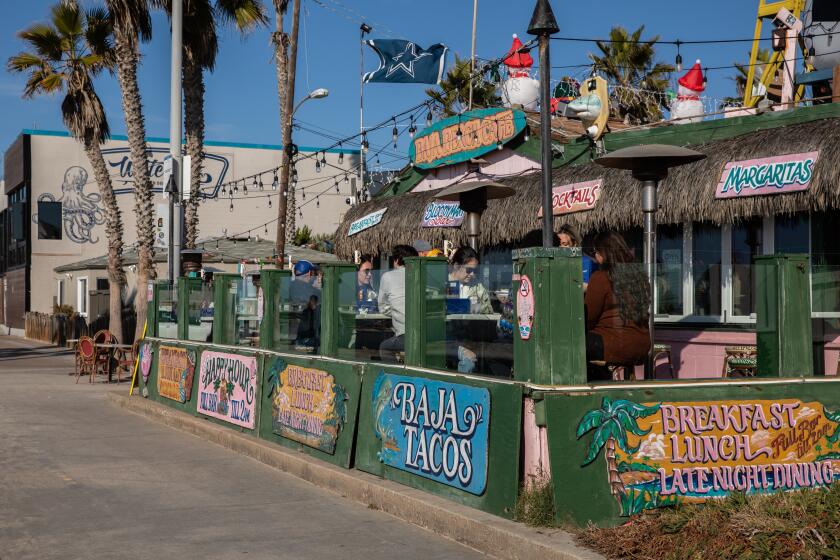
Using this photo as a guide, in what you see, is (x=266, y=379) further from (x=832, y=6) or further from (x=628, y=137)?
(x=832, y=6)

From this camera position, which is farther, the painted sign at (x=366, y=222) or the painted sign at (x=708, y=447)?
the painted sign at (x=366, y=222)

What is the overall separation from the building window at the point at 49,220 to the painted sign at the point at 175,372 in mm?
31957

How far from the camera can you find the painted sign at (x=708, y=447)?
242 inches

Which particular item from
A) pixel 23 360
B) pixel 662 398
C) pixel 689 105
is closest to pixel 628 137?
pixel 689 105

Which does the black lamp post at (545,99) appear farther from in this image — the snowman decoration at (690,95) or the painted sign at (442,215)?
the painted sign at (442,215)

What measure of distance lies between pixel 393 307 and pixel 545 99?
2.39 meters

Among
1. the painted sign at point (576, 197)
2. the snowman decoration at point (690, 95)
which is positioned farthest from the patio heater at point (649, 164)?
the snowman decoration at point (690, 95)

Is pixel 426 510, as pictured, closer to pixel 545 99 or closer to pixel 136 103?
pixel 545 99

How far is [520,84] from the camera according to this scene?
1642 centimetres

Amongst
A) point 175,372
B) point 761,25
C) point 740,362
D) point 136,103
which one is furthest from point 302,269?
point 136,103

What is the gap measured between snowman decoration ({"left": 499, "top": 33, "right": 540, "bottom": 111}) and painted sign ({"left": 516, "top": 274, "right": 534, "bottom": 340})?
1045 centimetres

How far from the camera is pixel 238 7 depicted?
2627 centimetres

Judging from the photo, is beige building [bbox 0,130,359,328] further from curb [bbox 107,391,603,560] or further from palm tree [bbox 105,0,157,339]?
curb [bbox 107,391,603,560]

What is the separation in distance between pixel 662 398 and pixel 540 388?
787mm
